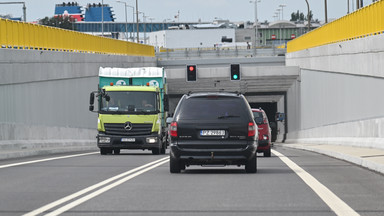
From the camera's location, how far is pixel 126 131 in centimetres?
3062

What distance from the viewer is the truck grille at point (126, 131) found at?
30.6 meters

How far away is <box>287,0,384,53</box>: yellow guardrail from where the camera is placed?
33.0 metres

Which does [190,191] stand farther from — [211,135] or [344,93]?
[344,93]

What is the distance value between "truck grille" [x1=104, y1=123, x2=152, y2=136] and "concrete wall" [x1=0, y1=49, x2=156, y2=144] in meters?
2.61

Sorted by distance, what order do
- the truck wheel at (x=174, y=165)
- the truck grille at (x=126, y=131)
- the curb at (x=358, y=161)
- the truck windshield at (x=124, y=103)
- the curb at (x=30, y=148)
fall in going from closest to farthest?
1. the truck wheel at (x=174, y=165)
2. the curb at (x=358, y=161)
3. the curb at (x=30, y=148)
4. the truck windshield at (x=124, y=103)
5. the truck grille at (x=126, y=131)

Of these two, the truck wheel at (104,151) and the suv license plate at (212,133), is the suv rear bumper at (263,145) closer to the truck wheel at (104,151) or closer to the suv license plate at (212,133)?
the truck wheel at (104,151)

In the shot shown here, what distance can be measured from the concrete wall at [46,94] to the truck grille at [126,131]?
2.61 m

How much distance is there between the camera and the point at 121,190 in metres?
14.2

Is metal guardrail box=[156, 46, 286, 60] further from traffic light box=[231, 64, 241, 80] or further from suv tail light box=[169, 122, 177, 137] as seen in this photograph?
suv tail light box=[169, 122, 177, 137]

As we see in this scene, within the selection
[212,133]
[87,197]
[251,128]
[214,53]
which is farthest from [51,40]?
[214,53]

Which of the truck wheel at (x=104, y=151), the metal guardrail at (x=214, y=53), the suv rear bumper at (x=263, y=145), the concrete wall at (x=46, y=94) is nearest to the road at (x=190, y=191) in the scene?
the suv rear bumper at (x=263, y=145)

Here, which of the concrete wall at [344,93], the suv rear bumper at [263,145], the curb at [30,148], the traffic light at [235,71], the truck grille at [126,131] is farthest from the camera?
the traffic light at [235,71]

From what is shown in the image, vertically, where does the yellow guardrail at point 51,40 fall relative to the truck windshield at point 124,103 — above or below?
above

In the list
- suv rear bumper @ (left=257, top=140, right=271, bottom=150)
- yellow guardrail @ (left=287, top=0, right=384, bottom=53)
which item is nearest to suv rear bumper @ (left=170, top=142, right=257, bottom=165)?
suv rear bumper @ (left=257, top=140, right=271, bottom=150)
